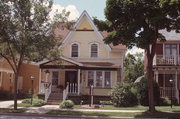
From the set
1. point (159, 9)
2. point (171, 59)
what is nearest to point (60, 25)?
point (159, 9)

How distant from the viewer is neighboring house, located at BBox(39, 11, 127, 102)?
91.4 feet

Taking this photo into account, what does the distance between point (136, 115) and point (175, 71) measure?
12.2m

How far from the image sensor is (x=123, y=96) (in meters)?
23.9

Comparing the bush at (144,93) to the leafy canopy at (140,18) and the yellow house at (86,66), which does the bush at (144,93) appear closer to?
the yellow house at (86,66)

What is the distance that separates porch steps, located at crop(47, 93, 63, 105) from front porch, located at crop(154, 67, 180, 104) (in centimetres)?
1017

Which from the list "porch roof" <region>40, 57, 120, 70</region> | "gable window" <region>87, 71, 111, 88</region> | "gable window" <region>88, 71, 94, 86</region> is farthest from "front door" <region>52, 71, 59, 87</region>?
"gable window" <region>87, 71, 111, 88</region>

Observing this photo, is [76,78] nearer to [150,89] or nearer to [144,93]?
[144,93]

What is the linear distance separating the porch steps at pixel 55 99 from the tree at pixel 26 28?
6721 millimetres

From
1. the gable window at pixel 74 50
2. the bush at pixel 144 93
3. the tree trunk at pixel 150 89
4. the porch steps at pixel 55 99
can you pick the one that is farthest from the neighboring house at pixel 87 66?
the tree trunk at pixel 150 89

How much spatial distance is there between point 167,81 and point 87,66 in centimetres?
939

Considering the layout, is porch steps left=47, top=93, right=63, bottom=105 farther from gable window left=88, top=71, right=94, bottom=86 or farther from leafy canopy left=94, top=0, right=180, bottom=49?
leafy canopy left=94, top=0, right=180, bottom=49

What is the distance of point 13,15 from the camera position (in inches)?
736

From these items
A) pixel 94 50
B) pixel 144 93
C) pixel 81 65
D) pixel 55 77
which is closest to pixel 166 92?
pixel 144 93

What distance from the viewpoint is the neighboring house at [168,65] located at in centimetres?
2767
